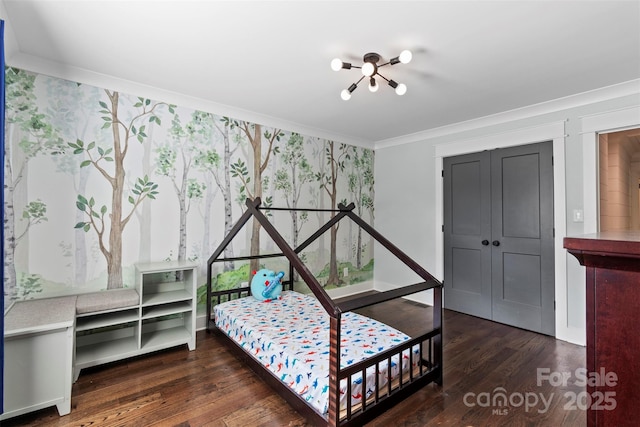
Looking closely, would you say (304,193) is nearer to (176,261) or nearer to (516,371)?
(176,261)

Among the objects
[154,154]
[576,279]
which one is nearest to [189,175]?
[154,154]

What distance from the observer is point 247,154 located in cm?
343

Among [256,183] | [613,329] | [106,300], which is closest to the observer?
[613,329]

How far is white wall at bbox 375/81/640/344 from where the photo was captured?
276cm

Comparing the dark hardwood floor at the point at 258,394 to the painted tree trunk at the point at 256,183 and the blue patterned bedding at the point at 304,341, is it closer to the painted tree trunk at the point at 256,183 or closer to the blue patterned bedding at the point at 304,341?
the blue patterned bedding at the point at 304,341

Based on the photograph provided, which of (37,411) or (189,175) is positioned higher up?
(189,175)

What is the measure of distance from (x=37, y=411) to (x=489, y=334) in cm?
364

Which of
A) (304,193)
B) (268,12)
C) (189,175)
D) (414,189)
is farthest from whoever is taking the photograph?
(414,189)

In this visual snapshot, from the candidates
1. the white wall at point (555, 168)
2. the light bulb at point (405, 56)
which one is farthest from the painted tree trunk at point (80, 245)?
the white wall at point (555, 168)

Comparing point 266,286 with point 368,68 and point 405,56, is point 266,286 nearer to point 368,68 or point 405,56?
point 368,68

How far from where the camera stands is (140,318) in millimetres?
2352

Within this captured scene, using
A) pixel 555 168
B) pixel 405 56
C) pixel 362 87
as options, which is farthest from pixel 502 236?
pixel 405 56

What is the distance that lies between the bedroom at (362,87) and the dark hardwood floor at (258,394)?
86cm

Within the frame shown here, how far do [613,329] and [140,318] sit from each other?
8.94ft
